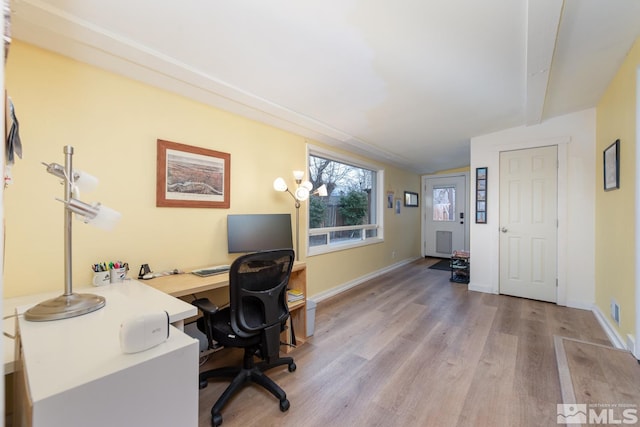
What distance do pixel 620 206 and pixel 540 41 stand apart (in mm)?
1637

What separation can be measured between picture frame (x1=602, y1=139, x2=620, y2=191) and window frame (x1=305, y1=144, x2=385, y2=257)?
2.78 m

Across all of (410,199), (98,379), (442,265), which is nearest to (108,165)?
(98,379)

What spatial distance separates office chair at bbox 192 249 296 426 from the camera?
1606mm

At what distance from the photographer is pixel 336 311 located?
3172mm

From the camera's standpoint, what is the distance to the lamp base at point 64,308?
3.44 ft

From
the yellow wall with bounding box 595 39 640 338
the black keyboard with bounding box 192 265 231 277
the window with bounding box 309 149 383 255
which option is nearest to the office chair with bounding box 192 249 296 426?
the black keyboard with bounding box 192 265 231 277

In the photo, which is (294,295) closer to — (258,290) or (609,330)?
(258,290)

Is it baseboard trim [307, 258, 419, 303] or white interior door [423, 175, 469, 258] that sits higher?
white interior door [423, 175, 469, 258]

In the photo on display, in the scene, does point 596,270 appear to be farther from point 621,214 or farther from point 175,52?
point 175,52

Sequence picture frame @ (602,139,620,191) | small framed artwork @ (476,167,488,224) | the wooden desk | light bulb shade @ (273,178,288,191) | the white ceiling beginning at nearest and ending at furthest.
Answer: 1. the white ceiling
2. the wooden desk
3. picture frame @ (602,139,620,191)
4. light bulb shade @ (273,178,288,191)
5. small framed artwork @ (476,167,488,224)

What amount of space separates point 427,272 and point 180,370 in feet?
16.3

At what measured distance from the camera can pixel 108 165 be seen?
6.10ft

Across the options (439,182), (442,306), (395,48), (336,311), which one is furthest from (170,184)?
(439,182)

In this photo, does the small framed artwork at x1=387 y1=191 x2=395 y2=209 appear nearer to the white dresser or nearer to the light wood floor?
the light wood floor
